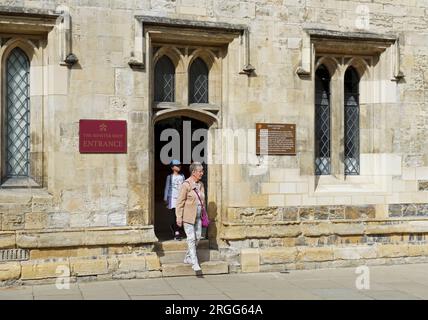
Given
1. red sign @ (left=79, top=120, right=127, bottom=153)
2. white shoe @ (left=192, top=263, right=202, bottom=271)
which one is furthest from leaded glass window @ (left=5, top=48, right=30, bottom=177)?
white shoe @ (left=192, top=263, right=202, bottom=271)

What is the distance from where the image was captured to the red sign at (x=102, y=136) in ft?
32.7

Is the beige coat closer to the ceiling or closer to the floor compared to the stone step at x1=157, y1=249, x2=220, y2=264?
closer to the ceiling

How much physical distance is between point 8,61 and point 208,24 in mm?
3087

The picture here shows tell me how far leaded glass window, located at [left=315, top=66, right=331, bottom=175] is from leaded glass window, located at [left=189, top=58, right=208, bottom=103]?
201 centimetres

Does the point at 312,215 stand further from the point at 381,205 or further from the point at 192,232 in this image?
the point at 192,232

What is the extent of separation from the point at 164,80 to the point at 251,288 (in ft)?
11.9

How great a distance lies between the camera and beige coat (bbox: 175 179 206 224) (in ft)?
33.6

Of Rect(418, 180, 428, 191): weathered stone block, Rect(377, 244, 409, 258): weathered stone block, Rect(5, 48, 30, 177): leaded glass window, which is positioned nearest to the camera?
Rect(5, 48, 30, 177): leaded glass window

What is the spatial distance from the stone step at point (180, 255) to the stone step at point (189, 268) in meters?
0.19

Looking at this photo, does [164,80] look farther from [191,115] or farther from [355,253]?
[355,253]

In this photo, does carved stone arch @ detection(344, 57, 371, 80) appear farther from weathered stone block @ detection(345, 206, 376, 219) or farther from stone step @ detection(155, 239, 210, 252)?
stone step @ detection(155, 239, 210, 252)

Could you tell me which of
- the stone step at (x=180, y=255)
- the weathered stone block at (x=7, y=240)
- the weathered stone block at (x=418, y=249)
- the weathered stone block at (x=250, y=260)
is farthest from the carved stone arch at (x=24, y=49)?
the weathered stone block at (x=418, y=249)

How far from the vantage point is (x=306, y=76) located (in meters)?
11.2

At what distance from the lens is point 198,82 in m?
11.2
